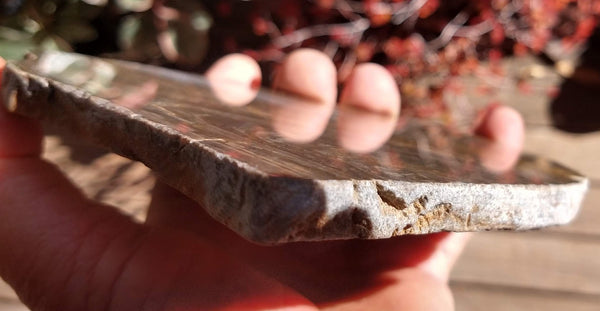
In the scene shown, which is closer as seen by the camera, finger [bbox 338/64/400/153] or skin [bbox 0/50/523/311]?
skin [bbox 0/50/523/311]

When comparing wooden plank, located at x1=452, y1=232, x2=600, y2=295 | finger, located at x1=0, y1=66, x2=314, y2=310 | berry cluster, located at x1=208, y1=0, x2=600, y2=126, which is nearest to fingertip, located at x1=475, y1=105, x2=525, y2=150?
berry cluster, located at x1=208, y1=0, x2=600, y2=126

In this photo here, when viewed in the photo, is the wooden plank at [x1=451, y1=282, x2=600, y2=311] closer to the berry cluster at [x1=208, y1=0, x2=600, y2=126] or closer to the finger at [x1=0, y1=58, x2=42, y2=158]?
the berry cluster at [x1=208, y1=0, x2=600, y2=126]

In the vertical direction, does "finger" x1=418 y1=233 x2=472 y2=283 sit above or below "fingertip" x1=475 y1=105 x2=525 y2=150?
below

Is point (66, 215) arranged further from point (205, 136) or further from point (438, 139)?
point (438, 139)

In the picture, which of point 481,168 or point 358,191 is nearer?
point 358,191

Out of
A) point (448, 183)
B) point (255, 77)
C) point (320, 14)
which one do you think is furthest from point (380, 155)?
point (320, 14)

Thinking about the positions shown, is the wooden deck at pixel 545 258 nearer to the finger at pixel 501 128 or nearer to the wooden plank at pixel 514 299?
the wooden plank at pixel 514 299

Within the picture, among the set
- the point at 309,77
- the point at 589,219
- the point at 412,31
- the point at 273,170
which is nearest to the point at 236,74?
the point at 309,77
